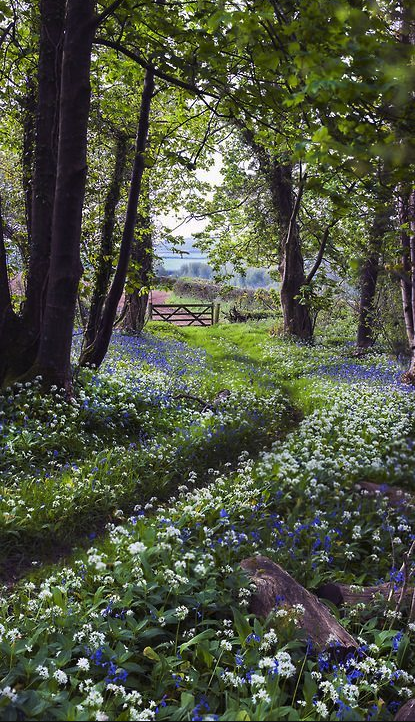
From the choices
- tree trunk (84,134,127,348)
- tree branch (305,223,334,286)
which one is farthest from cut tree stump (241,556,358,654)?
tree branch (305,223,334,286)

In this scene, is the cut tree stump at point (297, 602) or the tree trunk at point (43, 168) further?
the tree trunk at point (43, 168)

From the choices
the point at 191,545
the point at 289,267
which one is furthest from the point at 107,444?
the point at 289,267

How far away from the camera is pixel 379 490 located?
22.7 feet

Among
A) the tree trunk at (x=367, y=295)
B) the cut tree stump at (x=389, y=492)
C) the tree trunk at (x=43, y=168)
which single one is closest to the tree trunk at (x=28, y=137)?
the tree trunk at (x=43, y=168)

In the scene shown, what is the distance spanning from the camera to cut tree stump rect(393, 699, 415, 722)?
3.01m

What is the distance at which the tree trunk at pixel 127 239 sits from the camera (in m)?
11.1

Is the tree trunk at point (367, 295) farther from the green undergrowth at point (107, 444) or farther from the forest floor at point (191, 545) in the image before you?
the green undergrowth at point (107, 444)

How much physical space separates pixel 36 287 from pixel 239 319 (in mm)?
28319

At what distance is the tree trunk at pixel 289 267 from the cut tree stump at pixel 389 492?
1518 cm

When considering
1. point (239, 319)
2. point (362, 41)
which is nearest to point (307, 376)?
point (362, 41)

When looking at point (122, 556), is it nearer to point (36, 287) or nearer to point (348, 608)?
point (348, 608)

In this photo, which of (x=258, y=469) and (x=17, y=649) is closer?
(x=17, y=649)

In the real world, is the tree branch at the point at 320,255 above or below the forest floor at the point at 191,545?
above

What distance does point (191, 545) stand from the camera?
5.15m
